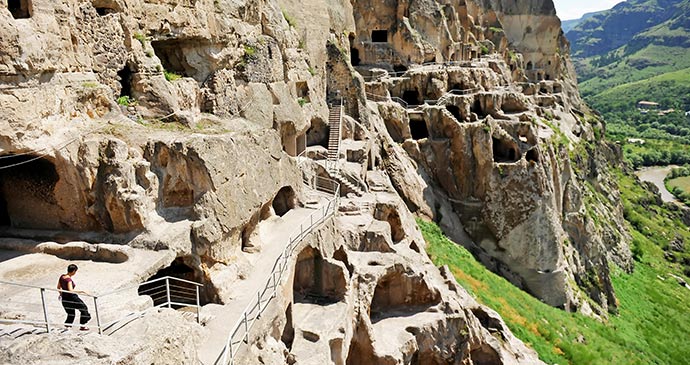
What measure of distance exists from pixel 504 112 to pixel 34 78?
31.1 metres

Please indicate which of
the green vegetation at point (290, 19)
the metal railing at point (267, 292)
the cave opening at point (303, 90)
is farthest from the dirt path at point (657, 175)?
the metal railing at point (267, 292)

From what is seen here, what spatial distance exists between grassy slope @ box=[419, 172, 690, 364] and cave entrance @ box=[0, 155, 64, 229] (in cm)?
1713

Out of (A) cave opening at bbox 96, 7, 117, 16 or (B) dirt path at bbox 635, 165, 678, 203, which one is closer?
(A) cave opening at bbox 96, 7, 117, 16

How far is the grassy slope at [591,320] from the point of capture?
2392 centimetres

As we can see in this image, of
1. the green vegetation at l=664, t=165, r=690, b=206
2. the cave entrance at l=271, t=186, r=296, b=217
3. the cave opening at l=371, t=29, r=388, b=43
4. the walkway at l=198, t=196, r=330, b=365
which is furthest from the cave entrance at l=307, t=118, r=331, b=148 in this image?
the green vegetation at l=664, t=165, r=690, b=206

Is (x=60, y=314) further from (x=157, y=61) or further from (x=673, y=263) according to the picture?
(x=673, y=263)

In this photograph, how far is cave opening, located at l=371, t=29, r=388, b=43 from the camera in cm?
4134

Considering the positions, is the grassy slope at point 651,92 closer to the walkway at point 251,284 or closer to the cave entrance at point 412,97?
the cave entrance at point 412,97

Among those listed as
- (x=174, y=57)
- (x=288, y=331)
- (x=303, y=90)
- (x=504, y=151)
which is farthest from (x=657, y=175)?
(x=288, y=331)

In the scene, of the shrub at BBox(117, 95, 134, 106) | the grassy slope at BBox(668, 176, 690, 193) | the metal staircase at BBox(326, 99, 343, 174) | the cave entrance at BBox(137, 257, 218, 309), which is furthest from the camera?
the grassy slope at BBox(668, 176, 690, 193)

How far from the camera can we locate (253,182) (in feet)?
47.1

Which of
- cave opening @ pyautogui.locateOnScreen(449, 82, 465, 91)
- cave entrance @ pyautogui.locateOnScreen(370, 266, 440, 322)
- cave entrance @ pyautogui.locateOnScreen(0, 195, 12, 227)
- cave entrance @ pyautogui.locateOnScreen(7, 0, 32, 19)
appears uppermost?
cave entrance @ pyautogui.locateOnScreen(7, 0, 32, 19)

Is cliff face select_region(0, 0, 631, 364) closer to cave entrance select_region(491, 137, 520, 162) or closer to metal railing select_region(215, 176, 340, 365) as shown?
cave entrance select_region(491, 137, 520, 162)

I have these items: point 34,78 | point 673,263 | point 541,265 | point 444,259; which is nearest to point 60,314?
point 34,78
